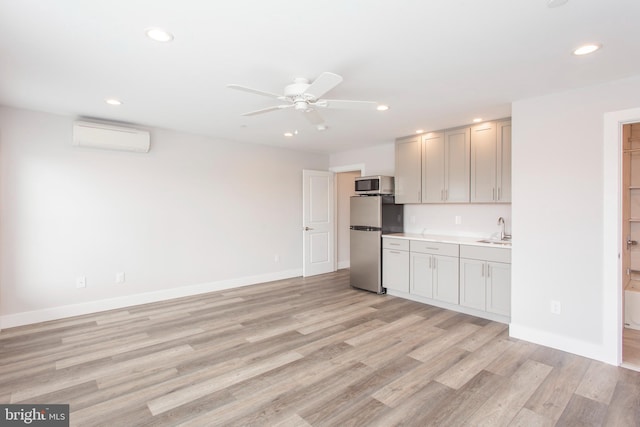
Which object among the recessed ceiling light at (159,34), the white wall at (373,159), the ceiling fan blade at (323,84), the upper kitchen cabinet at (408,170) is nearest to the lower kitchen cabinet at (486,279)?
the upper kitchen cabinet at (408,170)

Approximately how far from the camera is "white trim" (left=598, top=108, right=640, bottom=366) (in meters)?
2.71

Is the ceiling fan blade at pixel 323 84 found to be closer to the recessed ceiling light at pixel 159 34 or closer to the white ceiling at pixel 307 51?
the white ceiling at pixel 307 51

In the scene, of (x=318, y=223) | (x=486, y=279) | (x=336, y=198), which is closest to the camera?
(x=486, y=279)

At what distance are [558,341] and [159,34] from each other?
13.5ft

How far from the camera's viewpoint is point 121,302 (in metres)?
4.27

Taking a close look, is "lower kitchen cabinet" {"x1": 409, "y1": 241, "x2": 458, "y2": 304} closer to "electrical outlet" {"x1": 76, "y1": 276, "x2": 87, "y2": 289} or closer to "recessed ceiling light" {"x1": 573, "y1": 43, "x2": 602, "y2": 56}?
"recessed ceiling light" {"x1": 573, "y1": 43, "x2": 602, "y2": 56}

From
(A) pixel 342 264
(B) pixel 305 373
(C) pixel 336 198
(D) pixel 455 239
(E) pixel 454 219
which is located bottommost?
(B) pixel 305 373

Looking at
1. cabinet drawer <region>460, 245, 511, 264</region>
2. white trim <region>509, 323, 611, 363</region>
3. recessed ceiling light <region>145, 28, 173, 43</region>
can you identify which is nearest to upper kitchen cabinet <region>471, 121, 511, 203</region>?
cabinet drawer <region>460, 245, 511, 264</region>

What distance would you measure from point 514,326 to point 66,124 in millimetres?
5527

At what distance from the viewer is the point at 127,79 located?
275cm

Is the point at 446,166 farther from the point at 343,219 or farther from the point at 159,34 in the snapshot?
the point at 159,34

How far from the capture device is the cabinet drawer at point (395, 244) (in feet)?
15.1

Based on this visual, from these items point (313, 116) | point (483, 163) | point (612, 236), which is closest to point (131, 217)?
point (313, 116)

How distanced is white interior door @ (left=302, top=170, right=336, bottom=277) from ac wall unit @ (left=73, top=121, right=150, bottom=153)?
2.74 m
